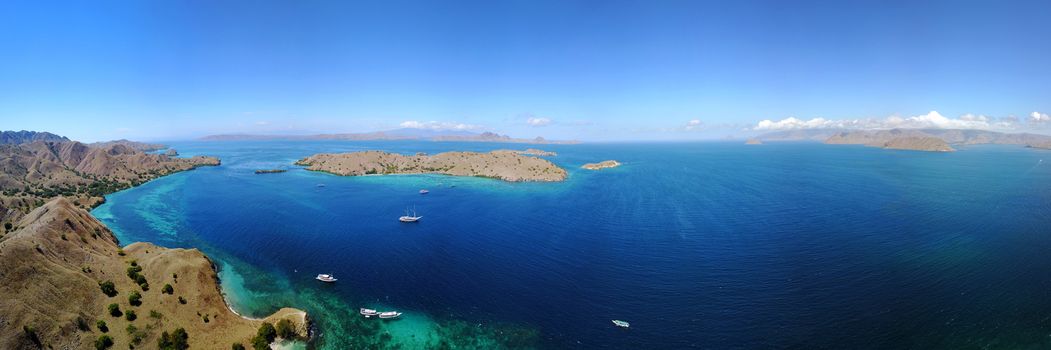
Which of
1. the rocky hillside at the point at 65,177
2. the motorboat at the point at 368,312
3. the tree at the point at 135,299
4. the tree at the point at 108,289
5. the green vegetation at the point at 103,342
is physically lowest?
the motorboat at the point at 368,312

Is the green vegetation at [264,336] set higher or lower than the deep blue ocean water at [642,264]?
lower

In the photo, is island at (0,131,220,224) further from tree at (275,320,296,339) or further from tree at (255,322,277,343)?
tree at (275,320,296,339)

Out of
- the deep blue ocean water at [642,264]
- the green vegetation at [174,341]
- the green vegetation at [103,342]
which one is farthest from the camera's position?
the deep blue ocean water at [642,264]

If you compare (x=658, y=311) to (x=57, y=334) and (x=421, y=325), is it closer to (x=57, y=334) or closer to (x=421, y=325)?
(x=421, y=325)

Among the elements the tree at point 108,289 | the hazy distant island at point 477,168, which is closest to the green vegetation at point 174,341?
the tree at point 108,289

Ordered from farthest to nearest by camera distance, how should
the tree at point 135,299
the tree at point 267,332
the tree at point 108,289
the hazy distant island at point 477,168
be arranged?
the hazy distant island at point 477,168 < the tree at point 108,289 < the tree at point 135,299 < the tree at point 267,332

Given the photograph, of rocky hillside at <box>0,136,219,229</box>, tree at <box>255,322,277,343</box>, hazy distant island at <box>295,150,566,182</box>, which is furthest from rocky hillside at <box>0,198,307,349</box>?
hazy distant island at <box>295,150,566,182</box>

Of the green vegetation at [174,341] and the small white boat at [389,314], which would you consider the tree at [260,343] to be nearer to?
the green vegetation at [174,341]

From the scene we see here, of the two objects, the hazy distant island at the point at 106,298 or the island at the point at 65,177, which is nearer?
the hazy distant island at the point at 106,298
